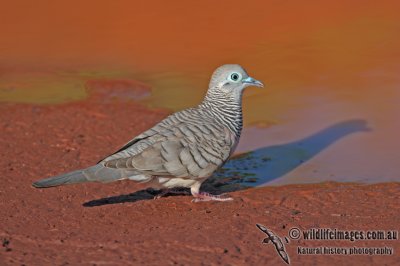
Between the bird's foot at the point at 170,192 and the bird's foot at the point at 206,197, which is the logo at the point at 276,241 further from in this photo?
the bird's foot at the point at 170,192

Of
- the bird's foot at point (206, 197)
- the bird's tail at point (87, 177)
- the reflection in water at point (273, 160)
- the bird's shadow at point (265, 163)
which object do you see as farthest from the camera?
the reflection in water at point (273, 160)

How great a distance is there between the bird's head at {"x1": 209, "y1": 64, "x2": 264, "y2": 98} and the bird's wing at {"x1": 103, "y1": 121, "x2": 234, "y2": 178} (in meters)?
0.49

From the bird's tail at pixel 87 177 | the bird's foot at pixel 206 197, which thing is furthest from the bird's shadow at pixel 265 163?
the bird's tail at pixel 87 177

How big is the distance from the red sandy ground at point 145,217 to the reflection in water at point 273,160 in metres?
0.32

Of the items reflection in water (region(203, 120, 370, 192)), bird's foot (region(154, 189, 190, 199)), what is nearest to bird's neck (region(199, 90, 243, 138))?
reflection in water (region(203, 120, 370, 192))

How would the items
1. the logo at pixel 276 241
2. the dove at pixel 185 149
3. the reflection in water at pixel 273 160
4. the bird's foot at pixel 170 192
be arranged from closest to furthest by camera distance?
the logo at pixel 276 241, the dove at pixel 185 149, the bird's foot at pixel 170 192, the reflection in water at pixel 273 160

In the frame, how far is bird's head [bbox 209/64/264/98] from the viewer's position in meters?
7.68

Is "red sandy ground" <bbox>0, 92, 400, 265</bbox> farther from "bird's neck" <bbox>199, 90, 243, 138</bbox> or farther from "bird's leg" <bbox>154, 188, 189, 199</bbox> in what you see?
"bird's neck" <bbox>199, 90, 243, 138</bbox>

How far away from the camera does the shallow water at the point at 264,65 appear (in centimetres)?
852

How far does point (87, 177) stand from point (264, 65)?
4.53 meters

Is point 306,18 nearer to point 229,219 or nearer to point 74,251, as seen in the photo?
point 229,219

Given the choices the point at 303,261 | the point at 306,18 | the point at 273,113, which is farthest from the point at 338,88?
the point at 303,261

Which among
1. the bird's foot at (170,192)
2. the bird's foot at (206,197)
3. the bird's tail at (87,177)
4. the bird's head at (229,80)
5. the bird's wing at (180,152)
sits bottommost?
the bird's foot at (170,192)

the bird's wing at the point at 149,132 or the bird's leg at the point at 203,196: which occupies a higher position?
the bird's wing at the point at 149,132
